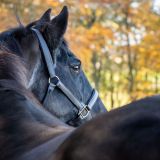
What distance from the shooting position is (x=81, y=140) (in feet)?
5.81

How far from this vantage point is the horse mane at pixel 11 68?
3104 mm

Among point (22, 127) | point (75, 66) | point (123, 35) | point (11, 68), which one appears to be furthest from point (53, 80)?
point (123, 35)

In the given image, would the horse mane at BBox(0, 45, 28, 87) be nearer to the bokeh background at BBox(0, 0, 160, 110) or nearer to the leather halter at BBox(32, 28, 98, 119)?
the leather halter at BBox(32, 28, 98, 119)

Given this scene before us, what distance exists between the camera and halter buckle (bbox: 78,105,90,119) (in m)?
4.23

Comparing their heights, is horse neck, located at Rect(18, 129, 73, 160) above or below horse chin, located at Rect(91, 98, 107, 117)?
above

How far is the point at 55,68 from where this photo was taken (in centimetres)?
422

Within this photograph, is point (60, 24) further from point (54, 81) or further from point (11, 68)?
point (11, 68)

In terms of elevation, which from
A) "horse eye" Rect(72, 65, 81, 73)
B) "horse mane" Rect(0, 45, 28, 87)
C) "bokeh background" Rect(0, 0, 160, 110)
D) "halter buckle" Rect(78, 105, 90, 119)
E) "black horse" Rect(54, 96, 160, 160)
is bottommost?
"bokeh background" Rect(0, 0, 160, 110)

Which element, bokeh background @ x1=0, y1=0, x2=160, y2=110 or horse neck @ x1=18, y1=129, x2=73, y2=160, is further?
bokeh background @ x1=0, y1=0, x2=160, y2=110

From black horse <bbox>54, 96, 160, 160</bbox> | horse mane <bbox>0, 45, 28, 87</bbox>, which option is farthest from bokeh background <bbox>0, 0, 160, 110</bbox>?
black horse <bbox>54, 96, 160, 160</bbox>

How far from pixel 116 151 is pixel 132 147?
6cm

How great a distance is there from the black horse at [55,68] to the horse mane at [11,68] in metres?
0.31

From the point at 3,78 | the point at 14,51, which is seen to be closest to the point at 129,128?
the point at 3,78

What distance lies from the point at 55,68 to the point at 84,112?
46 cm
